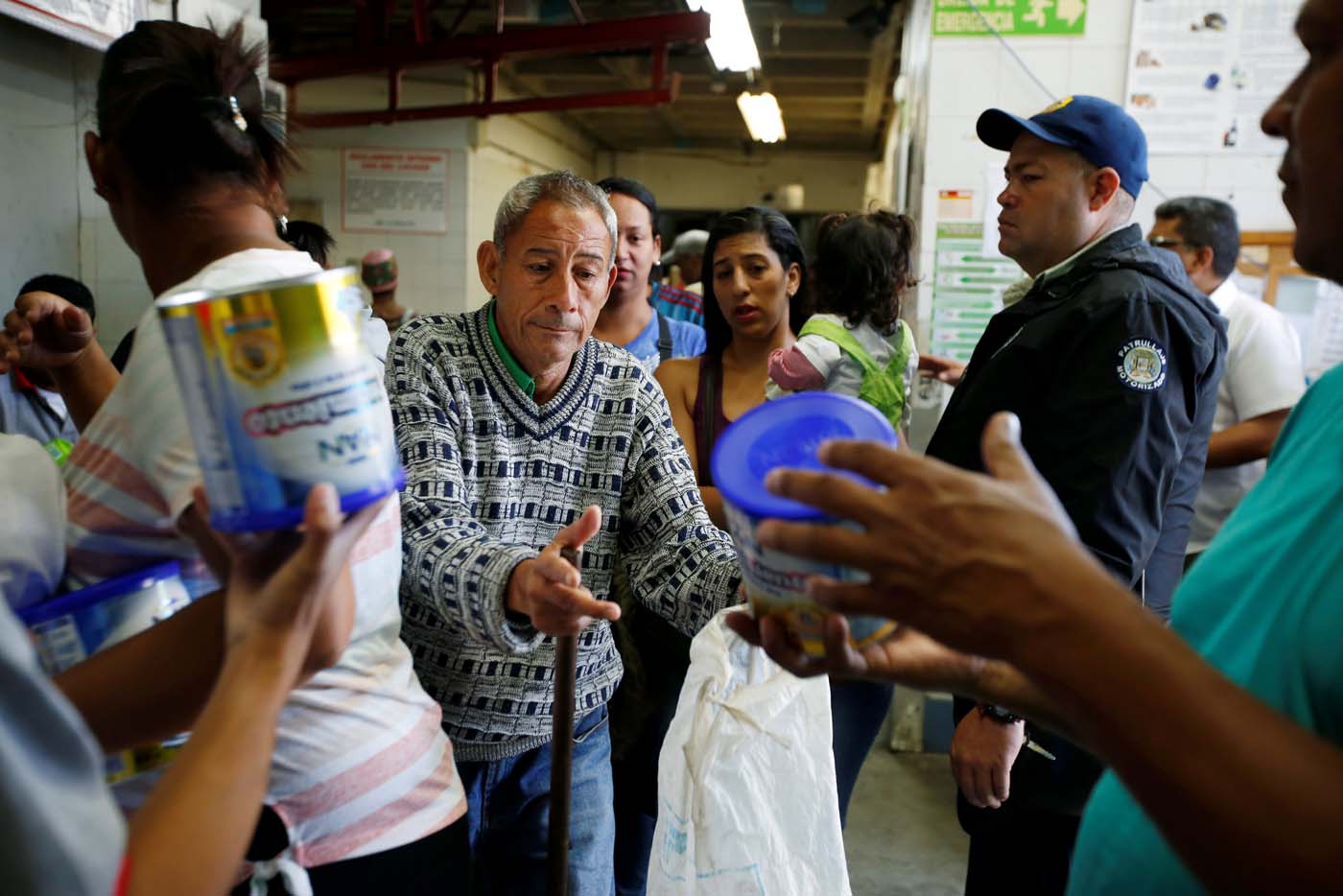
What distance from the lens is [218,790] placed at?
2.24 ft

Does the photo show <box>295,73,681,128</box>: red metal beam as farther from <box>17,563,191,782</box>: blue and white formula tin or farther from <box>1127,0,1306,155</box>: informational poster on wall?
<box>17,563,191,782</box>: blue and white formula tin

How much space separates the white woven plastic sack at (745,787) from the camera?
1725mm

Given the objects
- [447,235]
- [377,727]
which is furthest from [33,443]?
[447,235]

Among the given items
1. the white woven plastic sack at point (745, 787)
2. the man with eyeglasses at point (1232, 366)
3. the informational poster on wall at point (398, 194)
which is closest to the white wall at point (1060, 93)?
the man with eyeglasses at point (1232, 366)

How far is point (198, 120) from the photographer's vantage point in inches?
40.4

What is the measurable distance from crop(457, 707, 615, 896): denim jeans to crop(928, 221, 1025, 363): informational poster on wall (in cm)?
272

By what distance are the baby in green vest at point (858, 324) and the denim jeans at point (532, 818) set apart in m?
1.27

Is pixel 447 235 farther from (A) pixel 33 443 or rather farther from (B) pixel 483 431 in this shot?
(A) pixel 33 443

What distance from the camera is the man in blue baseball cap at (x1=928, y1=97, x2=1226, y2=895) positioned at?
1891 millimetres

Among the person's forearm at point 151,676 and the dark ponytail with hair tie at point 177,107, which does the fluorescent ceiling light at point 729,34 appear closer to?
the dark ponytail with hair tie at point 177,107

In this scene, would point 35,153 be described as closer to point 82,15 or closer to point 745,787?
point 82,15

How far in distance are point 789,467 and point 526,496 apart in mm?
966

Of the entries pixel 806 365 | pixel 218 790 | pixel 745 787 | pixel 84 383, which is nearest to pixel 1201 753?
pixel 218 790

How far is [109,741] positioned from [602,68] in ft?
32.2
